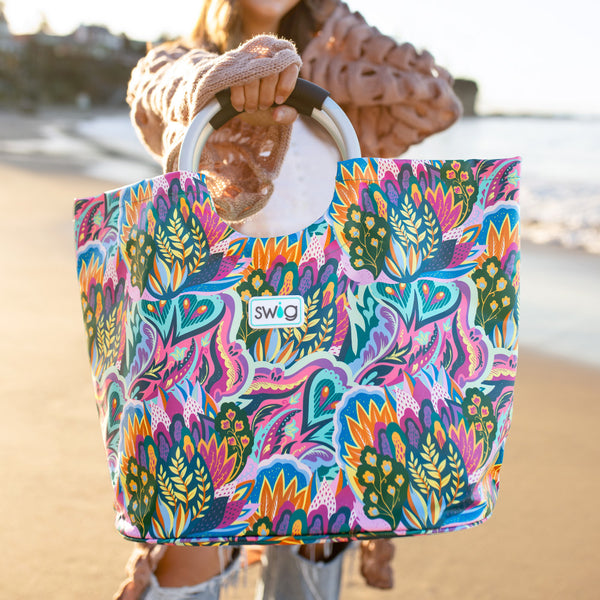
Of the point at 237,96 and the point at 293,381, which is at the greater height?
the point at 237,96

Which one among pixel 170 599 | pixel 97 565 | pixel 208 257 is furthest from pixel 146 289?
pixel 97 565

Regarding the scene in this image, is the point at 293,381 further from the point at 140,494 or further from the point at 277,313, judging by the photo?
the point at 140,494

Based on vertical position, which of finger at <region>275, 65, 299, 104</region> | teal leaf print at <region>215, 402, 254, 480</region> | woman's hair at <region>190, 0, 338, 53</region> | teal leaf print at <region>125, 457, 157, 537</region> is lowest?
teal leaf print at <region>125, 457, 157, 537</region>

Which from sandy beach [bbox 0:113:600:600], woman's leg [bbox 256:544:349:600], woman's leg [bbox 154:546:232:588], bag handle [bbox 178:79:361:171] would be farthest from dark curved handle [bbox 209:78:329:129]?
sandy beach [bbox 0:113:600:600]

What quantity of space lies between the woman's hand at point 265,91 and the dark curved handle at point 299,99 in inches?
0.4

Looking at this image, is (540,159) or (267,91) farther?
(540,159)

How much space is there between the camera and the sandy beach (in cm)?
173

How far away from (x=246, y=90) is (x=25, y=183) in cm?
776

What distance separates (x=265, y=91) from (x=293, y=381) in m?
0.44

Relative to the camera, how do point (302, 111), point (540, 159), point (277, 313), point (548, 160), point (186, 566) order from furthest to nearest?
point (540, 159)
point (548, 160)
point (186, 566)
point (302, 111)
point (277, 313)

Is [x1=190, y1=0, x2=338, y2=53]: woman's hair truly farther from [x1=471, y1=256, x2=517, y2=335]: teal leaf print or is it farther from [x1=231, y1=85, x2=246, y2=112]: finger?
[x1=471, y1=256, x2=517, y2=335]: teal leaf print

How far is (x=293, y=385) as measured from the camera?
0.91m

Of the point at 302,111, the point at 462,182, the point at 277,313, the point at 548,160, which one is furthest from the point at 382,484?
the point at 548,160

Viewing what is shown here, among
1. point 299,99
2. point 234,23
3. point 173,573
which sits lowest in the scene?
point 173,573
